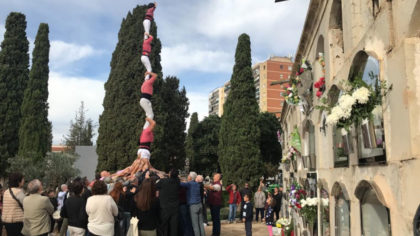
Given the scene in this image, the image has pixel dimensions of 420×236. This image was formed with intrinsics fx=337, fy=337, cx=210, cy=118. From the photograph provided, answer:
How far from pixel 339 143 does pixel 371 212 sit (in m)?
1.29

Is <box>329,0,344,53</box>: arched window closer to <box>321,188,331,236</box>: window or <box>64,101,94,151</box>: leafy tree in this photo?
<box>321,188,331,236</box>: window

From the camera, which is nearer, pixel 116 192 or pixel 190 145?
pixel 116 192

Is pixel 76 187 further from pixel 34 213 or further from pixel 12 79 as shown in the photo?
pixel 12 79

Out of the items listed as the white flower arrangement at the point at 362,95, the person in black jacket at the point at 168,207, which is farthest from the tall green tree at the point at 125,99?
the white flower arrangement at the point at 362,95

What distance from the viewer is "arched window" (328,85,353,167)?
14.5 feet

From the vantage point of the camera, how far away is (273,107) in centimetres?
7331

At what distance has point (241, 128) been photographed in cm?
2434

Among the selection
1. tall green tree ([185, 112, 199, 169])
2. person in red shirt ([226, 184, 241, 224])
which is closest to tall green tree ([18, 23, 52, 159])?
person in red shirt ([226, 184, 241, 224])

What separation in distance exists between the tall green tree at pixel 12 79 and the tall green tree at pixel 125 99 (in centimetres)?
609

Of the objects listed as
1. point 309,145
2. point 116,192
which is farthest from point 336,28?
point 116,192

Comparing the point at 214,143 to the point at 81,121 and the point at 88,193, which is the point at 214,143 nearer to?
the point at 81,121

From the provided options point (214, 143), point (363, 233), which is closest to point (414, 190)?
point (363, 233)

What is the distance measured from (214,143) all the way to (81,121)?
15.1 m

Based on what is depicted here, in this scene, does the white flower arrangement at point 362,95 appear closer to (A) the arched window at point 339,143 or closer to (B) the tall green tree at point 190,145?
(A) the arched window at point 339,143
